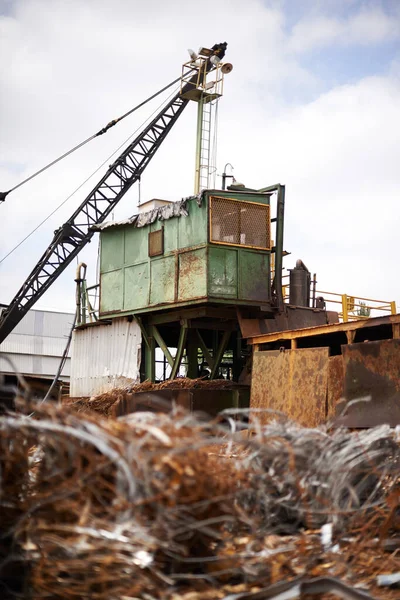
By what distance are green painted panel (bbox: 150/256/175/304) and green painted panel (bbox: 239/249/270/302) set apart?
6.16ft

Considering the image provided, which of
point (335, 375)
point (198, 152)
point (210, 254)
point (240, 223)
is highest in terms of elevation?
point (198, 152)

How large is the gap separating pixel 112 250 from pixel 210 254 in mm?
4667

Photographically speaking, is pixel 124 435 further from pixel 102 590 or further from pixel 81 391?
pixel 81 391

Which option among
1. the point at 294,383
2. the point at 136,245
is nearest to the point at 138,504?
the point at 294,383

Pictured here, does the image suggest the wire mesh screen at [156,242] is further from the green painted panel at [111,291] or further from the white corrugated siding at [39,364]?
the white corrugated siding at [39,364]

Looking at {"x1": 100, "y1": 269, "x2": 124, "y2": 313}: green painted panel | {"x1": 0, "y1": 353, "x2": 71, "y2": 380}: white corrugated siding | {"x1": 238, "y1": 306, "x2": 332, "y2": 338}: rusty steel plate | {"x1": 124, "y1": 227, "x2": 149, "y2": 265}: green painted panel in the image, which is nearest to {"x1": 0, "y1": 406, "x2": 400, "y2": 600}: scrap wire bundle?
{"x1": 238, "y1": 306, "x2": 332, "y2": 338}: rusty steel plate

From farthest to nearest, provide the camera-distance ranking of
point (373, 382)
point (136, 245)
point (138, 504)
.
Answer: point (136, 245)
point (373, 382)
point (138, 504)

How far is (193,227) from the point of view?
765 inches

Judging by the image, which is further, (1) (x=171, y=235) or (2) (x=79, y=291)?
(2) (x=79, y=291)

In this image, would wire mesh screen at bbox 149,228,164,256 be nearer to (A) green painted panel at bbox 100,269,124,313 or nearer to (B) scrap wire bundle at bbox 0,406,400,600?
(A) green painted panel at bbox 100,269,124,313

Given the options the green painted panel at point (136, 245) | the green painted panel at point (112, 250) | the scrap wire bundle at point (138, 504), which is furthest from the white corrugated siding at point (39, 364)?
the scrap wire bundle at point (138, 504)

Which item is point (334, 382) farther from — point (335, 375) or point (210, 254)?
point (210, 254)

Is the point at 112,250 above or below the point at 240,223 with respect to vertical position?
below

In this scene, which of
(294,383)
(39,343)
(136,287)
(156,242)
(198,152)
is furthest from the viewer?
(39,343)
